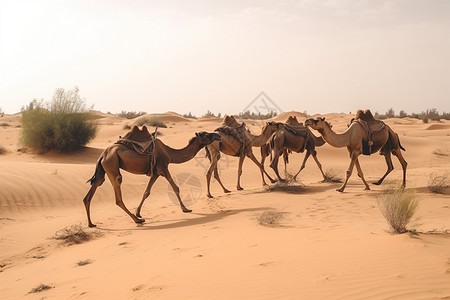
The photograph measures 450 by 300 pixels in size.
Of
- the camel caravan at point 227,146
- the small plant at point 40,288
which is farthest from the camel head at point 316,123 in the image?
the small plant at point 40,288

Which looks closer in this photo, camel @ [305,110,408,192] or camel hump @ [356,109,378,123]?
camel @ [305,110,408,192]

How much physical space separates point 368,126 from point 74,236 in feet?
26.8

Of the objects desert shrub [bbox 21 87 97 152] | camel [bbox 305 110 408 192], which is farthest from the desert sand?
desert shrub [bbox 21 87 97 152]

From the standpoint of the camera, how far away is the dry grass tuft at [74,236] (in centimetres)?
793

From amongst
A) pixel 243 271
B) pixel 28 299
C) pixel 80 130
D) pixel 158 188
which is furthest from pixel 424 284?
pixel 80 130

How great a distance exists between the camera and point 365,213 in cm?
870

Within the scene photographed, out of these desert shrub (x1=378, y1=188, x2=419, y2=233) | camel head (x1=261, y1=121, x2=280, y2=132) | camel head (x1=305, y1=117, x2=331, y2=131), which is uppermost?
camel head (x1=305, y1=117, x2=331, y2=131)

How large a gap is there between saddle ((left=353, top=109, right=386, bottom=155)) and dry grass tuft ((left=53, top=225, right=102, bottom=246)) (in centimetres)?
738

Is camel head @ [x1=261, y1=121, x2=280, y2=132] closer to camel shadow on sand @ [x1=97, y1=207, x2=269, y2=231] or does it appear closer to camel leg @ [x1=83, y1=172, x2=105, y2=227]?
camel shadow on sand @ [x1=97, y1=207, x2=269, y2=231]

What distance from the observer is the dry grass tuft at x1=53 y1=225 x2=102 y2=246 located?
7.93 metres

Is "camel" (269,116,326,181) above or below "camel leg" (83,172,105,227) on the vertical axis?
above

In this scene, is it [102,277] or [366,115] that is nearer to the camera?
[102,277]

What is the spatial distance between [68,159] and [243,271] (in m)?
16.8

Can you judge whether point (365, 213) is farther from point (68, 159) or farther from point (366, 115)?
point (68, 159)
